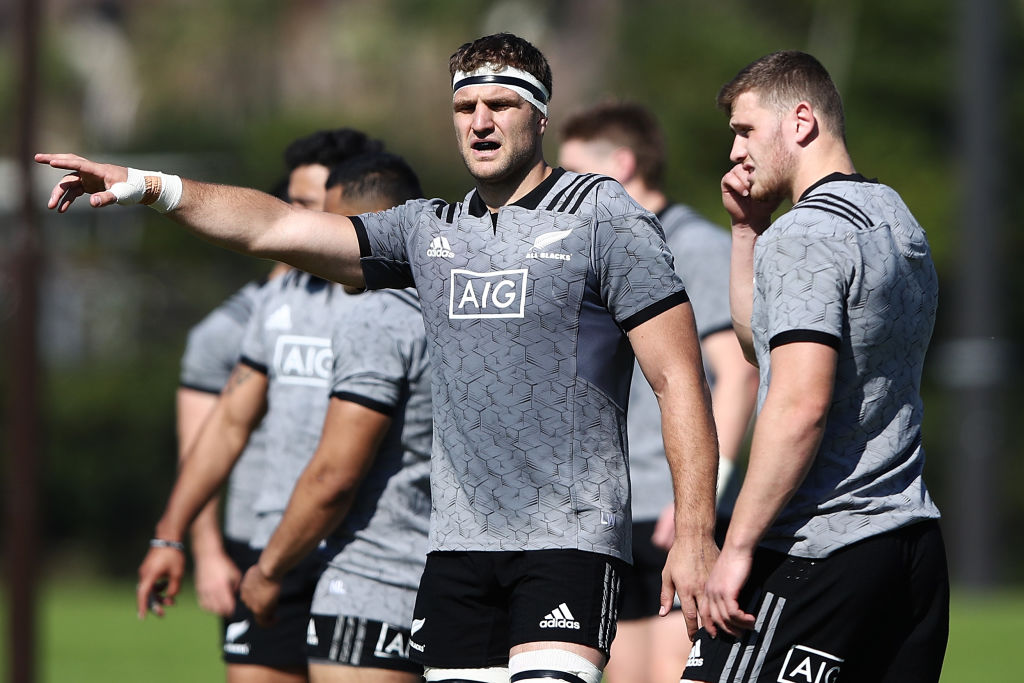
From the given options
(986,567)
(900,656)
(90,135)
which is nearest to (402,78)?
(90,135)

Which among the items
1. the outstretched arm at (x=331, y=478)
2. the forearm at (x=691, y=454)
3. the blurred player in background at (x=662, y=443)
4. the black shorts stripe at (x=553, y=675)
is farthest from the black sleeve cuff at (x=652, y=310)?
the blurred player in background at (x=662, y=443)

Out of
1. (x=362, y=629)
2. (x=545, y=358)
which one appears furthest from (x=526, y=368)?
(x=362, y=629)

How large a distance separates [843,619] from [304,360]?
239 cm

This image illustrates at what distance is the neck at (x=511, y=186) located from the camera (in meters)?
4.42

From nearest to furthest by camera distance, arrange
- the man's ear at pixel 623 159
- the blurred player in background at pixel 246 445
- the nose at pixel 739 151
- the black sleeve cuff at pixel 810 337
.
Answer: the black sleeve cuff at pixel 810 337 < the nose at pixel 739 151 < the blurred player in background at pixel 246 445 < the man's ear at pixel 623 159

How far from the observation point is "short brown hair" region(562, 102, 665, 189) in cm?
639

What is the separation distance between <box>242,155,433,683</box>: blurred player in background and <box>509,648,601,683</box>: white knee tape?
1.02 m

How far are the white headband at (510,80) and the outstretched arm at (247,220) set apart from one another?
0.55m

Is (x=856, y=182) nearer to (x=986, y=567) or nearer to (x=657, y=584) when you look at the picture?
(x=657, y=584)

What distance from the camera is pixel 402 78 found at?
143 feet

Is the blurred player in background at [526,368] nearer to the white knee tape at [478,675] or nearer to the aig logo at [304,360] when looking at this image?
the white knee tape at [478,675]

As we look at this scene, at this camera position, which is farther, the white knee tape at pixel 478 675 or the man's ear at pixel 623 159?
the man's ear at pixel 623 159

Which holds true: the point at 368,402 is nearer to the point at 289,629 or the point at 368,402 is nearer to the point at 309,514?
the point at 309,514

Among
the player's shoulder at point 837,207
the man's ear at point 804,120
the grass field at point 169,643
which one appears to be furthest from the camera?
the grass field at point 169,643
